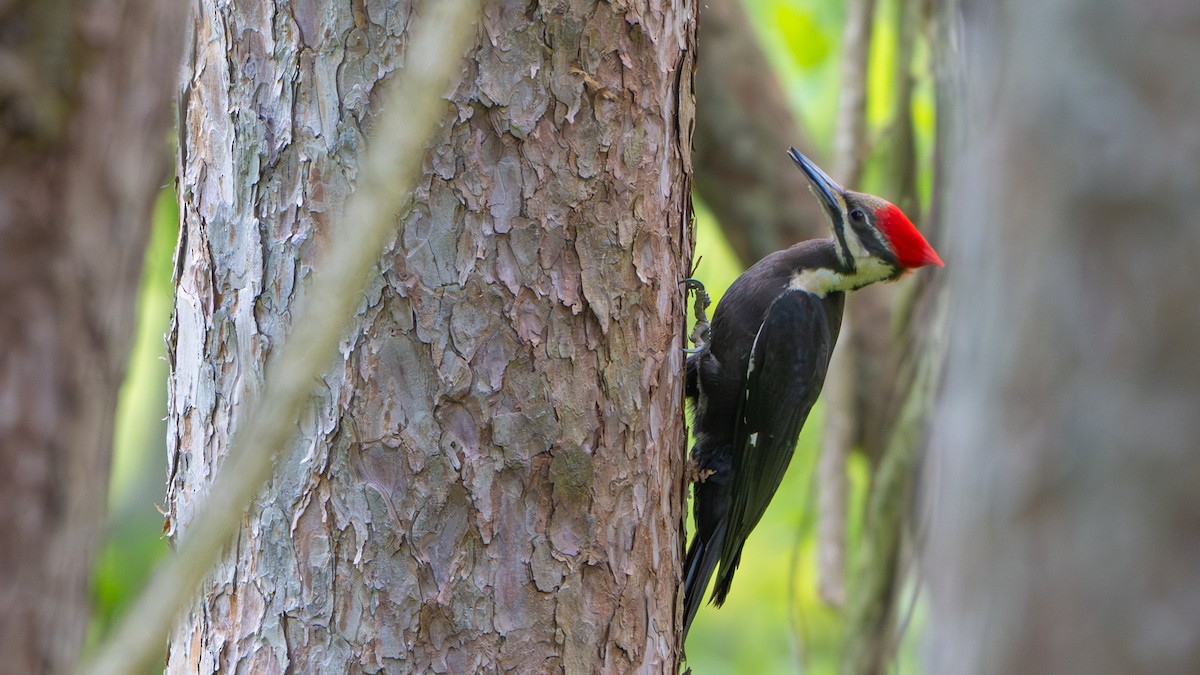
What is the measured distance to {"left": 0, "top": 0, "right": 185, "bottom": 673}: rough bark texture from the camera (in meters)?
0.71

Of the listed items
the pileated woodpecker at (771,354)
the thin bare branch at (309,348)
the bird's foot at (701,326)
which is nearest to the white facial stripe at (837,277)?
the pileated woodpecker at (771,354)

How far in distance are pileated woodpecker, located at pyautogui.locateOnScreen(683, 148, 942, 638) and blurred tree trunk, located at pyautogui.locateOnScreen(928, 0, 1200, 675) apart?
70.4 inches

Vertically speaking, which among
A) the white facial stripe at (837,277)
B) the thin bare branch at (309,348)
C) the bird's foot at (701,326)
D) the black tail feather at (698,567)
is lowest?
the black tail feather at (698,567)

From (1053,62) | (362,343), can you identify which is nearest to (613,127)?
(362,343)

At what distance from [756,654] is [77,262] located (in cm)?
499

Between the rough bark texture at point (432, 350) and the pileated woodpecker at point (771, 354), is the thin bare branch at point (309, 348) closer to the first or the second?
the rough bark texture at point (432, 350)

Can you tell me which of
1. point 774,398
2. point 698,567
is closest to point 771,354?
point 774,398

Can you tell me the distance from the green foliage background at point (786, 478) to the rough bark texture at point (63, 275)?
1919 mm

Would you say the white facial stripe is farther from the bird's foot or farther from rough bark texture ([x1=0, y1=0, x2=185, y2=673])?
rough bark texture ([x1=0, y1=0, x2=185, y2=673])

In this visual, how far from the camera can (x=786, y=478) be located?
16.0 ft

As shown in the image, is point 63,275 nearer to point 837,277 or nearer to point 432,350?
point 432,350

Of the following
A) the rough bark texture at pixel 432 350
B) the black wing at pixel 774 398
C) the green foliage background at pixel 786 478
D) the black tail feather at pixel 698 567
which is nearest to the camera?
the rough bark texture at pixel 432 350

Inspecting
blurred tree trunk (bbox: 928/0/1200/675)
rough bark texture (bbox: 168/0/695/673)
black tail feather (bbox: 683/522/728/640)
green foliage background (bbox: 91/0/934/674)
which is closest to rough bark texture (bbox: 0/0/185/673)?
blurred tree trunk (bbox: 928/0/1200/675)

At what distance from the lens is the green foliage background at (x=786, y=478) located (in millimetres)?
3307
